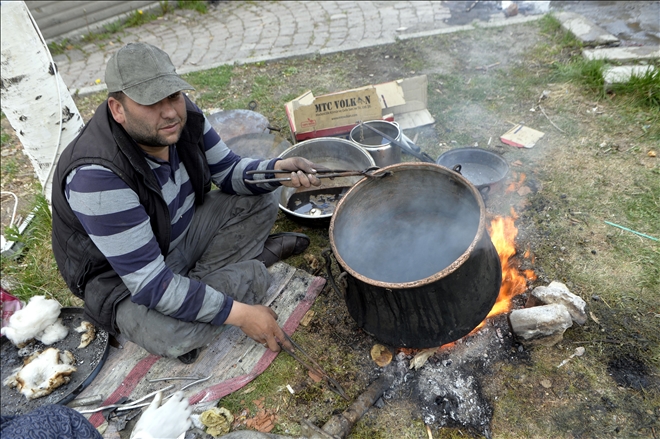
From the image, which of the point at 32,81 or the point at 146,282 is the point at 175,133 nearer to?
the point at 146,282

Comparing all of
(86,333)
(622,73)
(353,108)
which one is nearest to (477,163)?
(353,108)

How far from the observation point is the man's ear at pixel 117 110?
234 centimetres

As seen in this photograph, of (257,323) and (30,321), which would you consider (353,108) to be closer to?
(257,323)

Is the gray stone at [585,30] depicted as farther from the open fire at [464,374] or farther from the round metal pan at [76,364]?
the round metal pan at [76,364]

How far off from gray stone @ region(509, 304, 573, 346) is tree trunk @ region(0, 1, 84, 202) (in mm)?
4121

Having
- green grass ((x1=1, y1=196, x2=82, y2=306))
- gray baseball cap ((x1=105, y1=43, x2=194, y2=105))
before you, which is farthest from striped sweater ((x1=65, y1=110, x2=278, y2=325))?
green grass ((x1=1, y1=196, x2=82, y2=306))

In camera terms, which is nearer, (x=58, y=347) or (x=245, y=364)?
(x=245, y=364)

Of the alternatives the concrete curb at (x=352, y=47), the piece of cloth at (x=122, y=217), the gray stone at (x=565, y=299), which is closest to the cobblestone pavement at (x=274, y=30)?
the concrete curb at (x=352, y=47)

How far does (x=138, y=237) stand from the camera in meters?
2.41

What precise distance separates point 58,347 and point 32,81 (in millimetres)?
2247

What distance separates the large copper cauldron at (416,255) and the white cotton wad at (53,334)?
2.28 metres

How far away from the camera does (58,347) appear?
10.8 ft

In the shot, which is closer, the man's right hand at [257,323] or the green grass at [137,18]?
the man's right hand at [257,323]

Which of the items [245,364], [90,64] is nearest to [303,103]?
[245,364]
